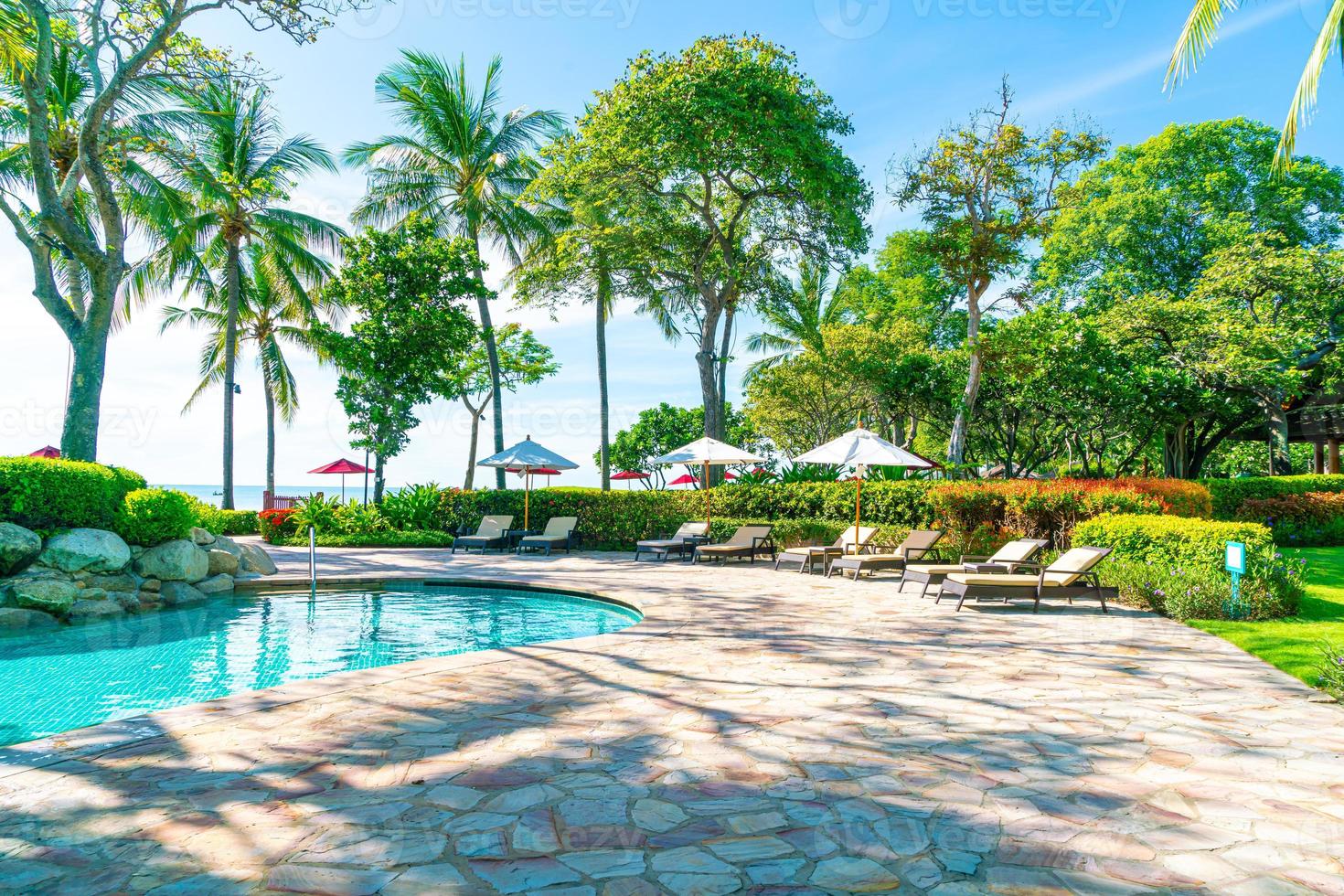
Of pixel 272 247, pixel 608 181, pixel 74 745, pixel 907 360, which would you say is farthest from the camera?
pixel 907 360

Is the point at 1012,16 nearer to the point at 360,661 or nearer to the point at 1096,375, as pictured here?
the point at 1096,375

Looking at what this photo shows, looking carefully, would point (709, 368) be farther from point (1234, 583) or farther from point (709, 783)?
point (709, 783)

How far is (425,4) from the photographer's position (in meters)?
12.0

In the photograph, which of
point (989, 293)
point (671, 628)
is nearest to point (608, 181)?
point (989, 293)

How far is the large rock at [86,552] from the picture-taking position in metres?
9.68

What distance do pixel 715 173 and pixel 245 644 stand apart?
15.9 meters

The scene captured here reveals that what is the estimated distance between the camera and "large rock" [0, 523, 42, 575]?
933 centimetres

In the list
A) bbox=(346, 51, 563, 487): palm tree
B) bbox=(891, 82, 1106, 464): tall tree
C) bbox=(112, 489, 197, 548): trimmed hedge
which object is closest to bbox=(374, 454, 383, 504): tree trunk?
bbox=(346, 51, 563, 487): palm tree

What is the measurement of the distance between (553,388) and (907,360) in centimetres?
1265

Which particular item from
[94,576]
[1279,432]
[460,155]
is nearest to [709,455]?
[94,576]

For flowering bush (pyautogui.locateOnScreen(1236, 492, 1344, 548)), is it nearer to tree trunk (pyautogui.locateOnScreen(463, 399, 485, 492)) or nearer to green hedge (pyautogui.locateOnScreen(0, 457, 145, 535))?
green hedge (pyautogui.locateOnScreen(0, 457, 145, 535))

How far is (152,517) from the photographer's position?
1078cm

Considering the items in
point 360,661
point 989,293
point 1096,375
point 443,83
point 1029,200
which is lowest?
point 360,661

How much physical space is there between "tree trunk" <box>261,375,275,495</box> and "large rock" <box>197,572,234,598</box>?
1629 cm
